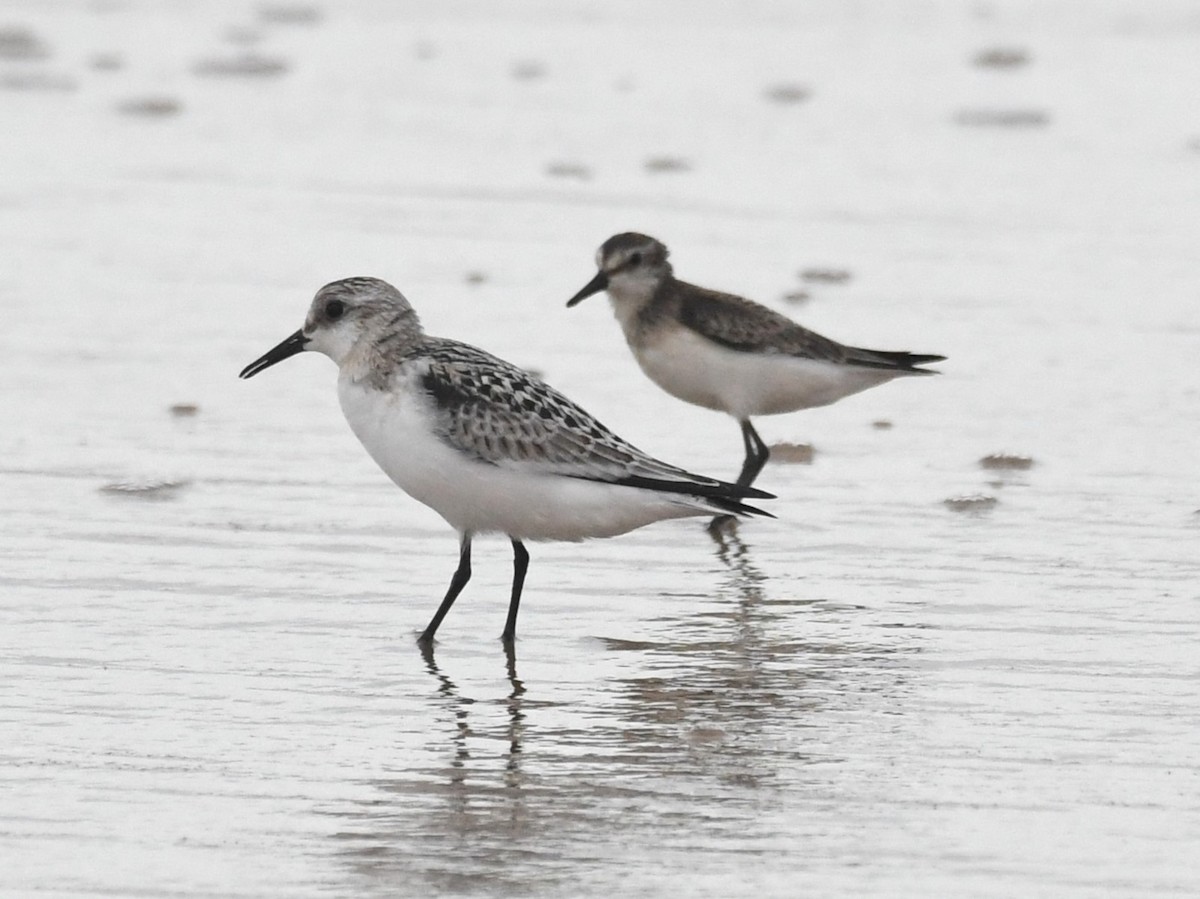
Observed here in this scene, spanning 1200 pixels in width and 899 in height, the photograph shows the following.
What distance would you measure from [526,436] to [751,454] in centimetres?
180

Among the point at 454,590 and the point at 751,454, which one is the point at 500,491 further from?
the point at 751,454

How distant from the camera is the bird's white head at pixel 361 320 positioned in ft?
20.0

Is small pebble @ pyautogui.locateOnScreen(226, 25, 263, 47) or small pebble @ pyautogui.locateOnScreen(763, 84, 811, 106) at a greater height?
small pebble @ pyautogui.locateOnScreen(763, 84, 811, 106)

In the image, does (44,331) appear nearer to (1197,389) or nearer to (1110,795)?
(1197,389)

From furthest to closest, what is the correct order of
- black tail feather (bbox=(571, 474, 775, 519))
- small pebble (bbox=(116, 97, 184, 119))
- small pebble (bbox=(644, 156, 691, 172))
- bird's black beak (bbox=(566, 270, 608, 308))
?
small pebble (bbox=(116, 97, 184, 119))
small pebble (bbox=(644, 156, 691, 172))
bird's black beak (bbox=(566, 270, 608, 308))
black tail feather (bbox=(571, 474, 775, 519))

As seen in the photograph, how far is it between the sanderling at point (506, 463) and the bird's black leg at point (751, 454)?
146cm

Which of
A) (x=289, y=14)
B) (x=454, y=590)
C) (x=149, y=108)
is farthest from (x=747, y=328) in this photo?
(x=289, y=14)

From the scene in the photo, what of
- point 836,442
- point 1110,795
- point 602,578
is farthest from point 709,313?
point 1110,795

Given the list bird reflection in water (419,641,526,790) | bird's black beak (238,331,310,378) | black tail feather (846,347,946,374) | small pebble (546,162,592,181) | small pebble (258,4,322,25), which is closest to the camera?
bird reflection in water (419,641,526,790)

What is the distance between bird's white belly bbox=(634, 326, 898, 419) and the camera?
7645 millimetres

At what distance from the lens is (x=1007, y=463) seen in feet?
24.6

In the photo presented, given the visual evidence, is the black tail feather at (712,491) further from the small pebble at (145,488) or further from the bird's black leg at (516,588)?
the small pebble at (145,488)

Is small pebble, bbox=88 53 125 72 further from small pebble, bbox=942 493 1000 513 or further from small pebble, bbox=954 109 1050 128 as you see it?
A: small pebble, bbox=942 493 1000 513

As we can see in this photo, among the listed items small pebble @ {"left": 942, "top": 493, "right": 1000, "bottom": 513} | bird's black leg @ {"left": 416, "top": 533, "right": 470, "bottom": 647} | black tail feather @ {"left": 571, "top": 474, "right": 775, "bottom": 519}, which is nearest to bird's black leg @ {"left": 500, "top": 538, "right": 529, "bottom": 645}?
bird's black leg @ {"left": 416, "top": 533, "right": 470, "bottom": 647}
